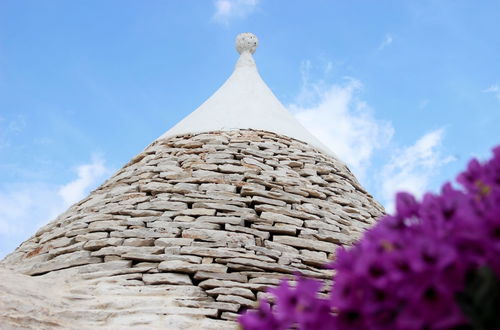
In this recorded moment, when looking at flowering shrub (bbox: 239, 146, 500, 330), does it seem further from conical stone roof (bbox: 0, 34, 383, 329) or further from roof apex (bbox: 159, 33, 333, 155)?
roof apex (bbox: 159, 33, 333, 155)

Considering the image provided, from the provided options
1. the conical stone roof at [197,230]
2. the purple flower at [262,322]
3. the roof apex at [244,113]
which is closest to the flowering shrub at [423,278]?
the purple flower at [262,322]

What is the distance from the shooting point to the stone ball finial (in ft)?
23.8

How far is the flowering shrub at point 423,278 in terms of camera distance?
2.83 ft

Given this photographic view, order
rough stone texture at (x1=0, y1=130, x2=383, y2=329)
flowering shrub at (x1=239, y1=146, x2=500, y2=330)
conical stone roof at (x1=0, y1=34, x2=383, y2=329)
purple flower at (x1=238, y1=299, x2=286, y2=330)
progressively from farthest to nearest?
rough stone texture at (x1=0, y1=130, x2=383, y2=329)
conical stone roof at (x1=0, y1=34, x2=383, y2=329)
purple flower at (x1=238, y1=299, x2=286, y2=330)
flowering shrub at (x1=239, y1=146, x2=500, y2=330)

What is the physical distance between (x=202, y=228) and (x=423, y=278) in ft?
11.1

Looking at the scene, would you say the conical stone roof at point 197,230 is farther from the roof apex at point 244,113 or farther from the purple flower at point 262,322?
the purple flower at point 262,322

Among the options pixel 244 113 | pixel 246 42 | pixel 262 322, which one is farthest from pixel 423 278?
pixel 246 42

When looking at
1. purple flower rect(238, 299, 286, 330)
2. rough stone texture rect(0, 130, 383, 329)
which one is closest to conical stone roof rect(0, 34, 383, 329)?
rough stone texture rect(0, 130, 383, 329)

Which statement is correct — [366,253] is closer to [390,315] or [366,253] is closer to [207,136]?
[390,315]

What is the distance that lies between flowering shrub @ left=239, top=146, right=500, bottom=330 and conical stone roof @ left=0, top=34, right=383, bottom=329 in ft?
8.49

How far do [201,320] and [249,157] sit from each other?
75.3 inches

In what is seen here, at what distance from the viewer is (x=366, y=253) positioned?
930 mm

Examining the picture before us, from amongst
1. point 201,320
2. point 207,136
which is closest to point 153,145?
point 207,136

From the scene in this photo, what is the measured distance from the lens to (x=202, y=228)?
4203mm
